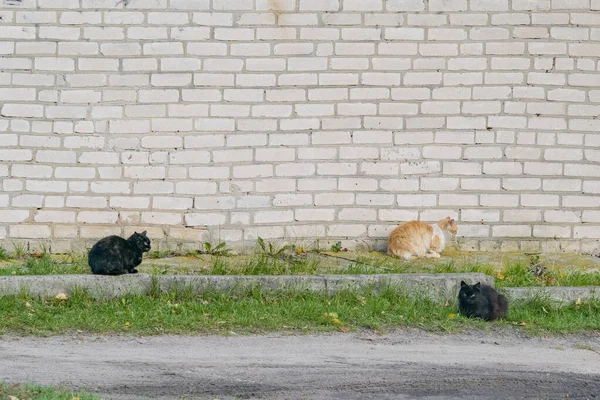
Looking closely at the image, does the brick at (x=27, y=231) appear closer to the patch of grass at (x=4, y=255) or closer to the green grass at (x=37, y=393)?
the patch of grass at (x=4, y=255)

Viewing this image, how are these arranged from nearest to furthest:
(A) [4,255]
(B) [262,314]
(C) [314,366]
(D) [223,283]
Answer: (C) [314,366], (B) [262,314], (D) [223,283], (A) [4,255]

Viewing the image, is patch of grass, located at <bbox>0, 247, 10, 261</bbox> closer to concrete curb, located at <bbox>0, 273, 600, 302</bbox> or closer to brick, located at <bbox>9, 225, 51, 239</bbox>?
brick, located at <bbox>9, 225, 51, 239</bbox>

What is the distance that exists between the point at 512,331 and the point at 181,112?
481 centimetres

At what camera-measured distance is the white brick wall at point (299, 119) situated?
10797 millimetres

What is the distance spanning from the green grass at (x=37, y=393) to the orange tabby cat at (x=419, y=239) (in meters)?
5.29

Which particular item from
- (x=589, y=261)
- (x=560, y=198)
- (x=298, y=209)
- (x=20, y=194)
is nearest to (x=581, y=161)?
(x=560, y=198)

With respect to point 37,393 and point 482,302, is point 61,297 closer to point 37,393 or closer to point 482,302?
point 37,393

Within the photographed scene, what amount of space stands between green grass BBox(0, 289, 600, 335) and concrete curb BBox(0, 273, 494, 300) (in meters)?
0.08

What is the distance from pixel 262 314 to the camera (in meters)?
8.26

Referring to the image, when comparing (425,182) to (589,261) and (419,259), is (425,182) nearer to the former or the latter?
(419,259)

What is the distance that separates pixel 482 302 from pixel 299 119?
365cm

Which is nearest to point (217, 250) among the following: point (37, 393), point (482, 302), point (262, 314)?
point (262, 314)

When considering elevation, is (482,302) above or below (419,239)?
below

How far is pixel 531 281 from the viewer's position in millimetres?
9680
